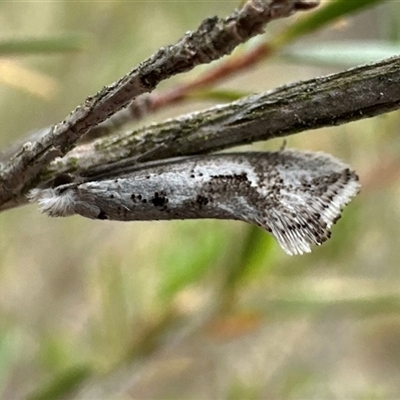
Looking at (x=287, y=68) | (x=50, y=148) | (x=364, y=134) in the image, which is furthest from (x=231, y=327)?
(x=287, y=68)

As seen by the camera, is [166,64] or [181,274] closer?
[166,64]

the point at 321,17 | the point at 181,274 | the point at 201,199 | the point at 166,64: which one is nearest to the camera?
the point at 166,64

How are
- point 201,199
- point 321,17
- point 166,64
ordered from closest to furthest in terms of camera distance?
point 166,64, point 201,199, point 321,17

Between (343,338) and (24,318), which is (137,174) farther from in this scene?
(343,338)

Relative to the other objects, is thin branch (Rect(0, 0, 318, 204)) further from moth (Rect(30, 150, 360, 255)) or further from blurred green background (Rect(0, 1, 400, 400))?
blurred green background (Rect(0, 1, 400, 400))

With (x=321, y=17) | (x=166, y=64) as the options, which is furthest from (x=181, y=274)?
(x=166, y=64)

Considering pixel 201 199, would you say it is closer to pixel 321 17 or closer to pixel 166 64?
pixel 166 64

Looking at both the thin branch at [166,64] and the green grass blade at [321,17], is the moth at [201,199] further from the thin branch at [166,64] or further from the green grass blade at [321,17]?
the green grass blade at [321,17]
